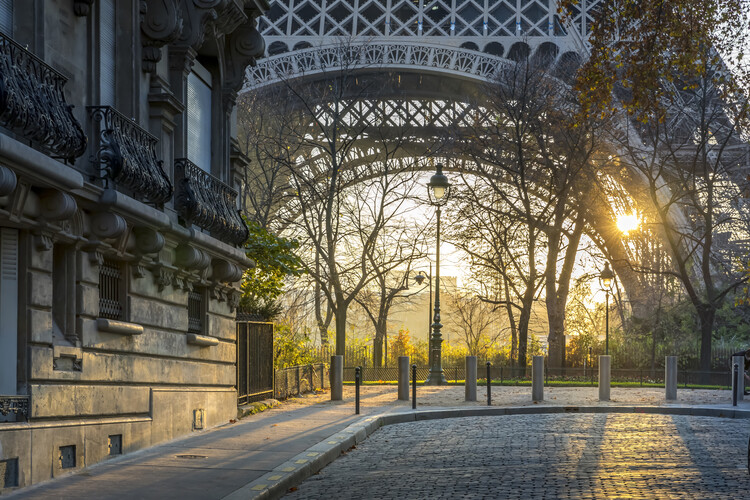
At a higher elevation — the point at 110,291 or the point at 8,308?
the point at 110,291

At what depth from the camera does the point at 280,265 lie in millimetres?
23609

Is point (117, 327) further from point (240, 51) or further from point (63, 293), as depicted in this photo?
point (240, 51)

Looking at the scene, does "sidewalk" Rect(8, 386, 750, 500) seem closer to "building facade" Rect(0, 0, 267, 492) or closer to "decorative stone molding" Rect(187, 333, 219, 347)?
"building facade" Rect(0, 0, 267, 492)

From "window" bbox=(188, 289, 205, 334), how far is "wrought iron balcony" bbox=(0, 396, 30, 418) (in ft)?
19.0

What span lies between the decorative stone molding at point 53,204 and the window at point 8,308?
347mm

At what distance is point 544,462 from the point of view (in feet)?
38.0

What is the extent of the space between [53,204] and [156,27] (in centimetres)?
425

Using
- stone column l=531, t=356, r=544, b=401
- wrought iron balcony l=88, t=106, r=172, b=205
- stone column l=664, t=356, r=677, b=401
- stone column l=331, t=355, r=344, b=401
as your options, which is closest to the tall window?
wrought iron balcony l=88, t=106, r=172, b=205

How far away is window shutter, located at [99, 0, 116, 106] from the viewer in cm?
1202

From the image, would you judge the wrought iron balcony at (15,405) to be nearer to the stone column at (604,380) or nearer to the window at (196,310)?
the window at (196,310)

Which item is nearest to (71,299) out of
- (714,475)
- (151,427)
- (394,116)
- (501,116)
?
(151,427)

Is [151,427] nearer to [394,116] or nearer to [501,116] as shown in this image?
[501,116]

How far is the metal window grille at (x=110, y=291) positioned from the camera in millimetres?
11594

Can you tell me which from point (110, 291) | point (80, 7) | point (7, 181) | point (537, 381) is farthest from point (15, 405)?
point (537, 381)
